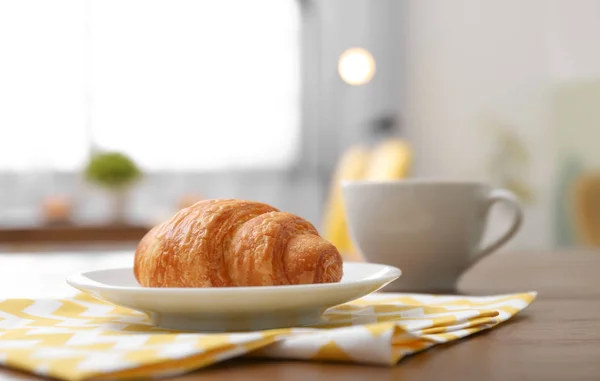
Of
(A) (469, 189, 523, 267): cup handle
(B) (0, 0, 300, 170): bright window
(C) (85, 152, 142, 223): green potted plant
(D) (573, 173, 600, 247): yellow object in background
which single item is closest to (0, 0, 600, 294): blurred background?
(B) (0, 0, 300, 170): bright window

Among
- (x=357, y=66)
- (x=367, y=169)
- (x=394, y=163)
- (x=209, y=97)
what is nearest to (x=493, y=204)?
(x=394, y=163)

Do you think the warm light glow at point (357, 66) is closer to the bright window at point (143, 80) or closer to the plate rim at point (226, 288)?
the bright window at point (143, 80)

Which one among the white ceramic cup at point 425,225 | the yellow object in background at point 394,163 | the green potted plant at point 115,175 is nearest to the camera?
the white ceramic cup at point 425,225

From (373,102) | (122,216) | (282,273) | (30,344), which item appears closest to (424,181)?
(282,273)

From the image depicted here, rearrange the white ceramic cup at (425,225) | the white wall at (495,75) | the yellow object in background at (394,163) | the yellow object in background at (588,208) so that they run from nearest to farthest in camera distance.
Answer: the white ceramic cup at (425,225)
the yellow object in background at (394,163)
the yellow object in background at (588,208)
the white wall at (495,75)

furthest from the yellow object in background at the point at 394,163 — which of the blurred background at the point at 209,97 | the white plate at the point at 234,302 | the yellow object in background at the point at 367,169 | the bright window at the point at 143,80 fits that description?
the bright window at the point at 143,80
